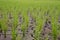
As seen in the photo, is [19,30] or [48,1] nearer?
[19,30]

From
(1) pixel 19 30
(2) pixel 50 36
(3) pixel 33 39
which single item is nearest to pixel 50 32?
(2) pixel 50 36

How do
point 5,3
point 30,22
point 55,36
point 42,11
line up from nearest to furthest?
point 55,36
point 30,22
point 42,11
point 5,3

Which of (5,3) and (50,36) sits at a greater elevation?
(5,3)

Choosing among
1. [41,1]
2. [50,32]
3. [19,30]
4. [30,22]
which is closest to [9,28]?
[19,30]

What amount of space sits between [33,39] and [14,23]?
44cm

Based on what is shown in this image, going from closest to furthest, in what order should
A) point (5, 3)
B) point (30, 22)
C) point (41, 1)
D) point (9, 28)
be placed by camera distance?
point (9, 28), point (30, 22), point (5, 3), point (41, 1)

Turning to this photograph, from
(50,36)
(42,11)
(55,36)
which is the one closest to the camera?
(55,36)

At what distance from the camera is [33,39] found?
301cm

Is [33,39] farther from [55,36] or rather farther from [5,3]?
[5,3]

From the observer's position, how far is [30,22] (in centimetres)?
352

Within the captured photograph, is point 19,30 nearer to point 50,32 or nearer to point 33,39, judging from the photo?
point 33,39

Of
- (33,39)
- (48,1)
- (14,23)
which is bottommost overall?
(33,39)

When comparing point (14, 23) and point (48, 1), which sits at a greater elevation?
point (48, 1)

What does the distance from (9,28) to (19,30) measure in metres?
0.20
